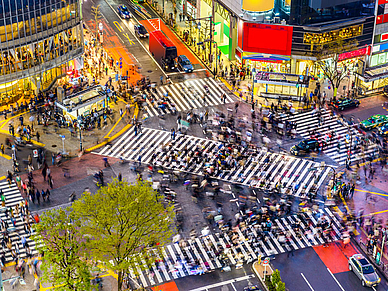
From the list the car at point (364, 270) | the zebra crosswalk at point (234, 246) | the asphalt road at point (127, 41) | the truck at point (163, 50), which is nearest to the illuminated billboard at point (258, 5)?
the asphalt road at point (127, 41)

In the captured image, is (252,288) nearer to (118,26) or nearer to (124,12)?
(118,26)

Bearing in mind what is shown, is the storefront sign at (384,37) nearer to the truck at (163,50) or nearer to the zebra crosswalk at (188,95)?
the zebra crosswalk at (188,95)

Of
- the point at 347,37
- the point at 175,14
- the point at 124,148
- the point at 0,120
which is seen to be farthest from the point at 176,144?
the point at 175,14

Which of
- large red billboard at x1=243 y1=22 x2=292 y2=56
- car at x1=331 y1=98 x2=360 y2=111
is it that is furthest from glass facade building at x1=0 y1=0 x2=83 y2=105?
car at x1=331 y1=98 x2=360 y2=111

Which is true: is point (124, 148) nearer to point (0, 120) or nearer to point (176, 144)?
point (176, 144)

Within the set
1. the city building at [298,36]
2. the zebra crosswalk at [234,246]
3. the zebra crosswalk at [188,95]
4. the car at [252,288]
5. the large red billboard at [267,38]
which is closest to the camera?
the car at [252,288]

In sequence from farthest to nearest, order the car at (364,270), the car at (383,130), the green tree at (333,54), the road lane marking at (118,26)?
the road lane marking at (118,26)
the green tree at (333,54)
the car at (383,130)
the car at (364,270)

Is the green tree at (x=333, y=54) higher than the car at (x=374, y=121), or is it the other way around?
the green tree at (x=333, y=54)
